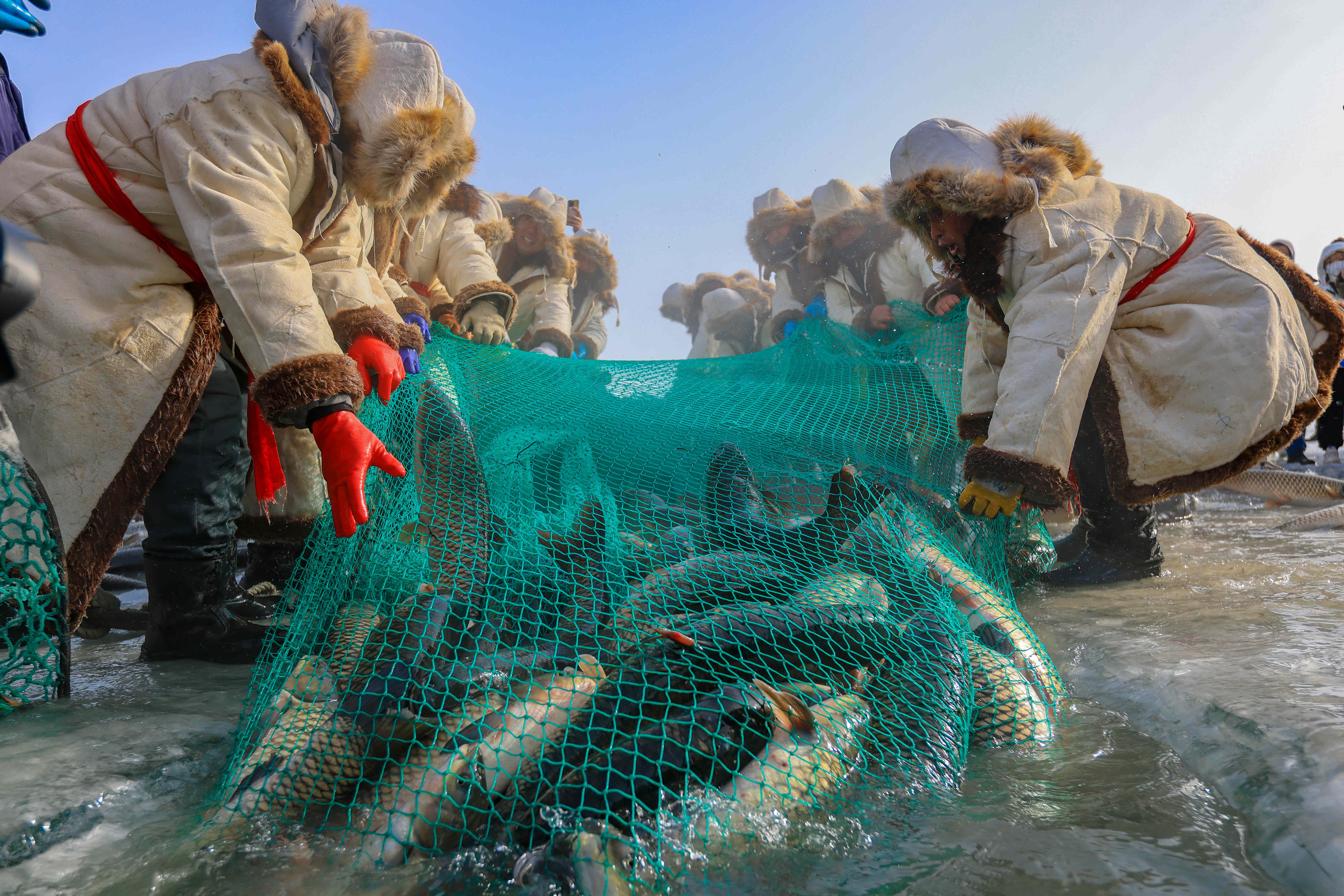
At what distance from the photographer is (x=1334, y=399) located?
7.41m

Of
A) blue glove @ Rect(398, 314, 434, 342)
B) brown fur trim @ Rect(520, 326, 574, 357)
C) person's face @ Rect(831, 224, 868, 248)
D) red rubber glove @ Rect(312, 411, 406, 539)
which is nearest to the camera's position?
red rubber glove @ Rect(312, 411, 406, 539)

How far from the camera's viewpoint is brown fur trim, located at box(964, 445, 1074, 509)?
256 cm

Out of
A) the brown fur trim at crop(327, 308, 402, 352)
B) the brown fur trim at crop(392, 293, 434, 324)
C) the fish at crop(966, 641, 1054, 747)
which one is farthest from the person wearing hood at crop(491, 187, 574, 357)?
the fish at crop(966, 641, 1054, 747)

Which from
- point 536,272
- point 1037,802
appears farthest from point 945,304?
point 536,272

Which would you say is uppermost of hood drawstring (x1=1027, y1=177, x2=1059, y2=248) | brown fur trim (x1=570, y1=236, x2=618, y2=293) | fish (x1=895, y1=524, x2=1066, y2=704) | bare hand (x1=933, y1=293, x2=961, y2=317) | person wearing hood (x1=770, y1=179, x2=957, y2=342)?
brown fur trim (x1=570, y1=236, x2=618, y2=293)

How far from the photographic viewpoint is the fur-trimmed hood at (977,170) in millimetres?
2777

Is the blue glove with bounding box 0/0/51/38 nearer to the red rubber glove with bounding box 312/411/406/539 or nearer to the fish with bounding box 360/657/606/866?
the red rubber glove with bounding box 312/411/406/539

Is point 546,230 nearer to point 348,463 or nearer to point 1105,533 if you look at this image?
point 1105,533

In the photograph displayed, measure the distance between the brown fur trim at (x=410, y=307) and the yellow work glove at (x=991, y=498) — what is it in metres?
2.40

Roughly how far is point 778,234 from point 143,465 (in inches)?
331

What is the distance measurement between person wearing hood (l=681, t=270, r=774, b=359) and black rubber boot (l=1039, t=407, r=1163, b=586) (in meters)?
6.74

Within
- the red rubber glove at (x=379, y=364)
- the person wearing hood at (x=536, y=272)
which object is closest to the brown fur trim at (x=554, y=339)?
the person wearing hood at (x=536, y=272)

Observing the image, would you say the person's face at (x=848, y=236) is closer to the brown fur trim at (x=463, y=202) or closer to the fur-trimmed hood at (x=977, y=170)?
the brown fur trim at (x=463, y=202)

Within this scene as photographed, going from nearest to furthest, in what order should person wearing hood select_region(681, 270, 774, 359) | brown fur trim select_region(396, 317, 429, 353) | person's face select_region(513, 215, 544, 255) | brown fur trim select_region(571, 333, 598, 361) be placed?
brown fur trim select_region(396, 317, 429, 353) → person's face select_region(513, 215, 544, 255) → brown fur trim select_region(571, 333, 598, 361) → person wearing hood select_region(681, 270, 774, 359)
